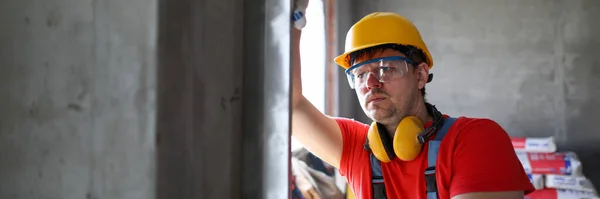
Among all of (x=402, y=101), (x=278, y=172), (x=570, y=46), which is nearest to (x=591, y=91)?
(x=570, y=46)

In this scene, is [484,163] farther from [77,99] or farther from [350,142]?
[77,99]

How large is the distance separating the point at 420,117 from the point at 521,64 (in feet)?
7.81

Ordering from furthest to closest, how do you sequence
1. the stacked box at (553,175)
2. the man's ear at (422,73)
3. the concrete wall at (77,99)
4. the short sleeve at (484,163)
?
the stacked box at (553,175) → the man's ear at (422,73) → the short sleeve at (484,163) → the concrete wall at (77,99)

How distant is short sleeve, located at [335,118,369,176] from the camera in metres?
1.73

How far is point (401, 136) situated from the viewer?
1.45 meters

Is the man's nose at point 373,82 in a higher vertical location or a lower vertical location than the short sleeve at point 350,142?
higher

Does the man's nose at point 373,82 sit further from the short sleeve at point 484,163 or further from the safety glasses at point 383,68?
the short sleeve at point 484,163

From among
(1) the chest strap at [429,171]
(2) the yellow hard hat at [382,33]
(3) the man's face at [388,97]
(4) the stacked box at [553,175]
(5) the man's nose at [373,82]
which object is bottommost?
(4) the stacked box at [553,175]

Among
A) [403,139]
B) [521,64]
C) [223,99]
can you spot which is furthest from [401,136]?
[521,64]

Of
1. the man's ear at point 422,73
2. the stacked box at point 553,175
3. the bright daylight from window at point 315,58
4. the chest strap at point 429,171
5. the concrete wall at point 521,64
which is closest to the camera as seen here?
the chest strap at point 429,171

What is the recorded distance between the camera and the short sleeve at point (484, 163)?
1289 mm

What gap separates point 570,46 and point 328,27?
1755 millimetres

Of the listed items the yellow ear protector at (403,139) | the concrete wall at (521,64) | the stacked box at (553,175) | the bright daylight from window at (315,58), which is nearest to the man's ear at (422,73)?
the yellow ear protector at (403,139)

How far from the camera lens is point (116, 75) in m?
0.63
